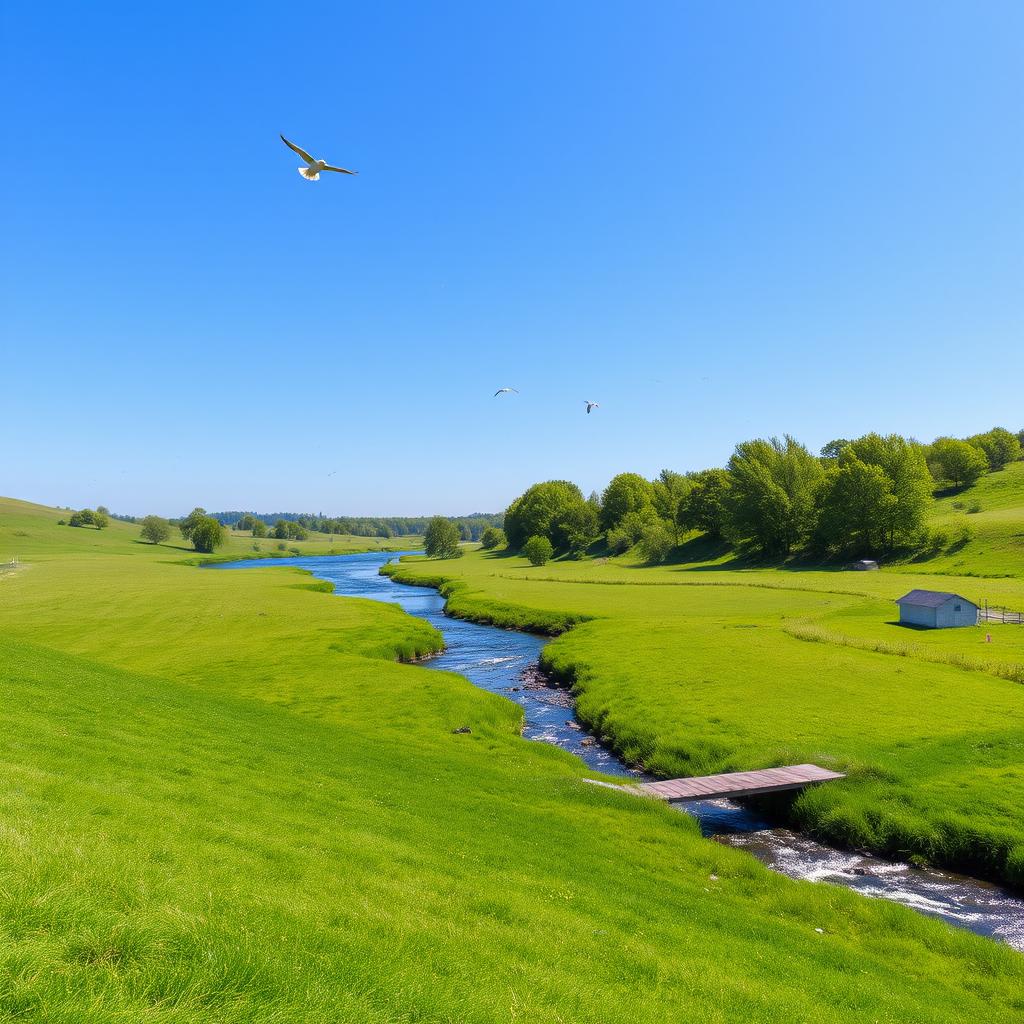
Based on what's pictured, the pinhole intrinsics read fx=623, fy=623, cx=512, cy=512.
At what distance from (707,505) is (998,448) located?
9901 centimetres

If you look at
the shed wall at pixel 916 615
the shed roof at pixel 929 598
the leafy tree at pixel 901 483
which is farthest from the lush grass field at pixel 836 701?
the leafy tree at pixel 901 483

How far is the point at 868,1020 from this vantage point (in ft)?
39.9

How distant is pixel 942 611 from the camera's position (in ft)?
189

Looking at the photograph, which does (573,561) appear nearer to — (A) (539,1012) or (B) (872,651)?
(B) (872,651)

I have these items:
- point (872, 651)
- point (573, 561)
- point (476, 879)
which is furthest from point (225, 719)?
point (573, 561)

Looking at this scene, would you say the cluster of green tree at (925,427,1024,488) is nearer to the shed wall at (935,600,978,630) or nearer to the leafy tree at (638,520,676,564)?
the leafy tree at (638,520,676,564)

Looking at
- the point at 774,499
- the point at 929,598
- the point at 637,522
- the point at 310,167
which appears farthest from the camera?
the point at 637,522

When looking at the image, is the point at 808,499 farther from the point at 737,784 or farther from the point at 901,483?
the point at 737,784

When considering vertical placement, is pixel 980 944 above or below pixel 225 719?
below

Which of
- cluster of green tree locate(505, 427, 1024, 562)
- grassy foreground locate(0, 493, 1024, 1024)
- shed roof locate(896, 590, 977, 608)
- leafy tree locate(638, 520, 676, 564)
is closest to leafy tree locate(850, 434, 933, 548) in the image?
cluster of green tree locate(505, 427, 1024, 562)

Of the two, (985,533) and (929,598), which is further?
(985,533)

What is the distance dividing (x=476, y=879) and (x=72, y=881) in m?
8.85

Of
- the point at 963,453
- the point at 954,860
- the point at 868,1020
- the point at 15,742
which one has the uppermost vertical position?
the point at 963,453

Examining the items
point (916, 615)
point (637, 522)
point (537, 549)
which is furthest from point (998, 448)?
point (916, 615)
